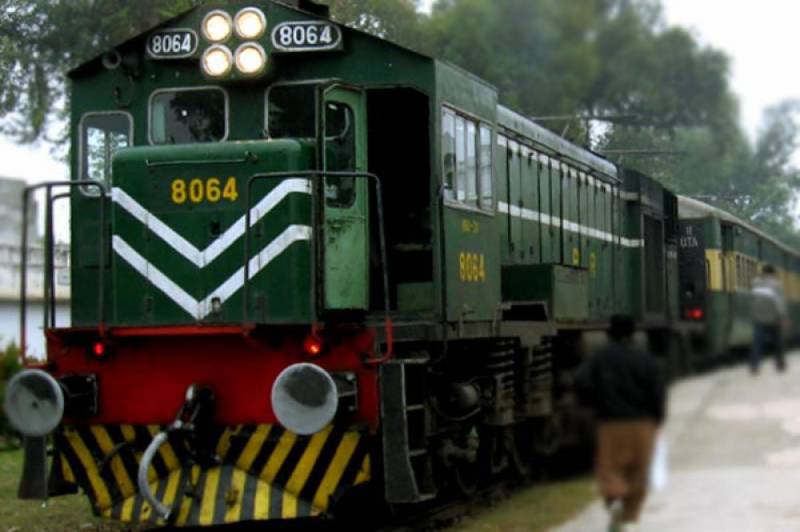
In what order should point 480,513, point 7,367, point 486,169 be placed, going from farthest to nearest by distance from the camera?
point 7,367, point 480,513, point 486,169

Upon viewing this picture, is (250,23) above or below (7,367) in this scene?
above

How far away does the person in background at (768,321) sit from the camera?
7480 millimetres

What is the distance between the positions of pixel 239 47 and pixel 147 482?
10.6 feet

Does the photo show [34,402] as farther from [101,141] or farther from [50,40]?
[50,40]

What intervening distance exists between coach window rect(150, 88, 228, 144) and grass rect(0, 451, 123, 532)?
3.34m

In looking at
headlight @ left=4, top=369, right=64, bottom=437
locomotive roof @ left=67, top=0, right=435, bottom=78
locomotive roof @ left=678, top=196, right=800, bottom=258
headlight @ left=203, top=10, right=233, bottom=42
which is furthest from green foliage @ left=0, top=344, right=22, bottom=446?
locomotive roof @ left=678, top=196, right=800, bottom=258

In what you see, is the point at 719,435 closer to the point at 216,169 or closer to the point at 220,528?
the point at 216,169

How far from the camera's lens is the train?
9.50m

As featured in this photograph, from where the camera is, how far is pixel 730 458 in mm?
7660

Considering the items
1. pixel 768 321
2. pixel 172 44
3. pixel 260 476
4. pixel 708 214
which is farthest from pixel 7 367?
pixel 768 321

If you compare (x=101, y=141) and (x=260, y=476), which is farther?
(x=101, y=141)

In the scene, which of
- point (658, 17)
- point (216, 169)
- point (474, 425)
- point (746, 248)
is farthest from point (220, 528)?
point (658, 17)

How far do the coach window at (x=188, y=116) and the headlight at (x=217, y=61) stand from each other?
20 cm

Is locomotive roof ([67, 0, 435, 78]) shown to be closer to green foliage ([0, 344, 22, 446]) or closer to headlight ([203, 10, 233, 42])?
headlight ([203, 10, 233, 42])
